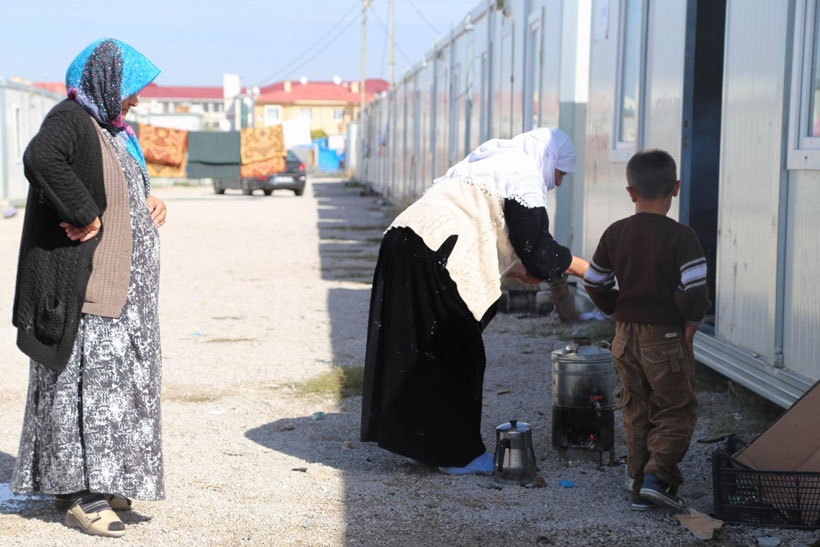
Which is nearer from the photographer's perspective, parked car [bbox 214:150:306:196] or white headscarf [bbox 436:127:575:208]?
white headscarf [bbox 436:127:575:208]

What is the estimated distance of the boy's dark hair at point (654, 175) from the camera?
4.15 metres

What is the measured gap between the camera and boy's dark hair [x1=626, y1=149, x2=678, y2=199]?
13.6ft

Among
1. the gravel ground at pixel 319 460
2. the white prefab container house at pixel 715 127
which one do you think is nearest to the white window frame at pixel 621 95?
the white prefab container house at pixel 715 127

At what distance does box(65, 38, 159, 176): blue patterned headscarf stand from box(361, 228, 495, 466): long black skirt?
4.35 ft

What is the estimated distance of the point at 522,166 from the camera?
15.5 feet

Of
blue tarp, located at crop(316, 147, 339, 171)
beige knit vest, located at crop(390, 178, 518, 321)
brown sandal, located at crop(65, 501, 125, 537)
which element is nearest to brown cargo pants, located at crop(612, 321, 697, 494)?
beige knit vest, located at crop(390, 178, 518, 321)

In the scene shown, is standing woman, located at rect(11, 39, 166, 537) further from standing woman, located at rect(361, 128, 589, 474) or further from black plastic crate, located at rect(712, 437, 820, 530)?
black plastic crate, located at rect(712, 437, 820, 530)

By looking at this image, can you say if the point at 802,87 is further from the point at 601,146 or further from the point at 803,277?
the point at 601,146

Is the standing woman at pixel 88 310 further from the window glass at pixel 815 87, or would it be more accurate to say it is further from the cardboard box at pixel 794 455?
the window glass at pixel 815 87

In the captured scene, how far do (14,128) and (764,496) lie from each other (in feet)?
79.7

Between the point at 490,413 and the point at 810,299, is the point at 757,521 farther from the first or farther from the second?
the point at 490,413

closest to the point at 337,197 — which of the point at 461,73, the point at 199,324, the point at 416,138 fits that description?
the point at 416,138

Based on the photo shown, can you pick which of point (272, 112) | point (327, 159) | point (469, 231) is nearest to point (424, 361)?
point (469, 231)

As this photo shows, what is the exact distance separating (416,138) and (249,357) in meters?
15.4
